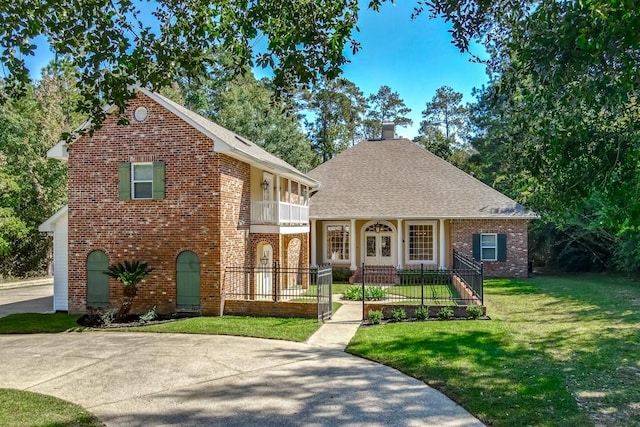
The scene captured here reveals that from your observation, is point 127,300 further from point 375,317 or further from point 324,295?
point 375,317

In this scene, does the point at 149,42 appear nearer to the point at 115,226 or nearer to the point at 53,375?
the point at 53,375

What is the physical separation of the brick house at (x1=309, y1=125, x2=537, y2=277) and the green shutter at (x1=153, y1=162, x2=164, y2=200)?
1077 centimetres

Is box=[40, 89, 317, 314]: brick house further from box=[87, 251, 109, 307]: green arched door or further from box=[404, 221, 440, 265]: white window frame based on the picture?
box=[404, 221, 440, 265]: white window frame

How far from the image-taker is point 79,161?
14.7m

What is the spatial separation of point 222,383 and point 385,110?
50089 mm

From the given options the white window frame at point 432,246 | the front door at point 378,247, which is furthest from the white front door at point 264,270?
the white window frame at point 432,246

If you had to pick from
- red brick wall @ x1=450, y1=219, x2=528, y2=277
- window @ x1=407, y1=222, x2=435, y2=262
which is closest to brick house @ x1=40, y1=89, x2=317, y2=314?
window @ x1=407, y1=222, x2=435, y2=262

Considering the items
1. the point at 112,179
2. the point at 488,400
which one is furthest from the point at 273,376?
the point at 112,179

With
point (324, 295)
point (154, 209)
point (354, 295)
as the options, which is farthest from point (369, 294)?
point (154, 209)

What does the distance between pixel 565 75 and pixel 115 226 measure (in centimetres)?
1247

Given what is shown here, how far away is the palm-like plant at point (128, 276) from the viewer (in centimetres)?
1351

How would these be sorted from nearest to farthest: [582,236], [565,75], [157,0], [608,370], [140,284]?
[565,75] < [157,0] < [608,370] < [140,284] < [582,236]

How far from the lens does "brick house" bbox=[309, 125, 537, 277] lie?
934 inches

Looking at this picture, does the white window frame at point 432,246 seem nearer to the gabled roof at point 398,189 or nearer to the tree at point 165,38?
the gabled roof at point 398,189
